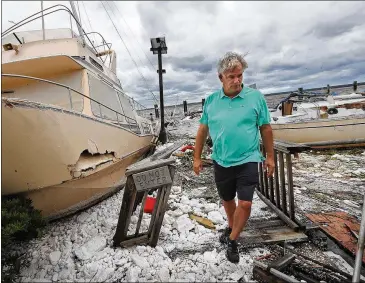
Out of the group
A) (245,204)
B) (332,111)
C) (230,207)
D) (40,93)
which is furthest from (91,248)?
(332,111)

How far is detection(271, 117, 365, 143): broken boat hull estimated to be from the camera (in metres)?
8.63

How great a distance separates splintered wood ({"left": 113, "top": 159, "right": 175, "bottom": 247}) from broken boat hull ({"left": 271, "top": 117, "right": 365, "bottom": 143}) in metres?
6.89

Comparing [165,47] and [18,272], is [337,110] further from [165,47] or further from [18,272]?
[18,272]

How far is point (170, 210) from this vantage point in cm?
394

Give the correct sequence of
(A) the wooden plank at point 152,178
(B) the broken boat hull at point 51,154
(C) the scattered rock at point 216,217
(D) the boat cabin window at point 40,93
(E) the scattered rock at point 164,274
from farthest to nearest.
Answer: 1. (D) the boat cabin window at point 40,93
2. (C) the scattered rock at point 216,217
3. (B) the broken boat hull at point 51,154
4. (A) the wooden plank at point 152,178
5. (E) the scattered rock at point 164,274

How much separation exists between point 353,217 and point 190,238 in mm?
2311

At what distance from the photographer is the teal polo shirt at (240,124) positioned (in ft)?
8.11

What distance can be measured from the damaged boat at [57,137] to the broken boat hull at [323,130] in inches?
220

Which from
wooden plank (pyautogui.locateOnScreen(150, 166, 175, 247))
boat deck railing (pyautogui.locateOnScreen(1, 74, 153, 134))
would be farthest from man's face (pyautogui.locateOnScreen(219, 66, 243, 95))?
boat deck railing (pyautogui.locateOnScreen(1, 74, 153, 134))

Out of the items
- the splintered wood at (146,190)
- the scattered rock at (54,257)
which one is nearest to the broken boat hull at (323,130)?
the splintered wood at (146,190)

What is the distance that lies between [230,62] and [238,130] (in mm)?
661

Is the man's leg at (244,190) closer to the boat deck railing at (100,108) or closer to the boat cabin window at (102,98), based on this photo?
the boat deck railing at (100,108)

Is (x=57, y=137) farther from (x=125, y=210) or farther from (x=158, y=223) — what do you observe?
(x=158, y=223)

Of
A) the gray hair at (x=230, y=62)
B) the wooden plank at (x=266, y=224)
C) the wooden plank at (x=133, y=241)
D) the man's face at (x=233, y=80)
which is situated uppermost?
the gray hair at (x=230, y=62)
